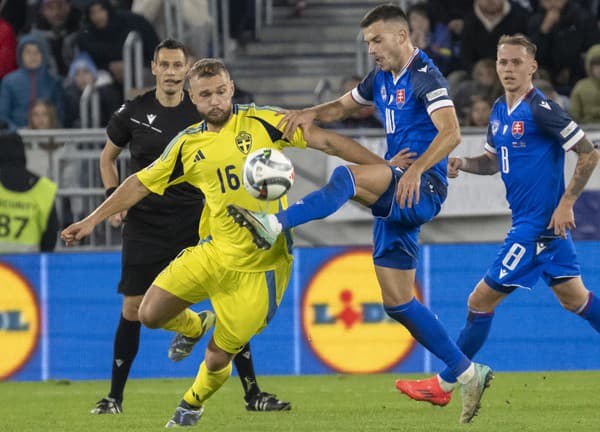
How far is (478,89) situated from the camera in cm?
1297

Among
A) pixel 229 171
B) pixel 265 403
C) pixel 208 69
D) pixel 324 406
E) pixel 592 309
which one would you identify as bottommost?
pixel 324 406

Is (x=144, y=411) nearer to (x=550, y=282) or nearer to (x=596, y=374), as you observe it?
(x=550, y=282)

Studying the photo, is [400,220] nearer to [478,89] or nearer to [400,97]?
[400,97]

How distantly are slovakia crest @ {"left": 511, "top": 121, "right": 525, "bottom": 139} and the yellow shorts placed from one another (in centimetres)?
174

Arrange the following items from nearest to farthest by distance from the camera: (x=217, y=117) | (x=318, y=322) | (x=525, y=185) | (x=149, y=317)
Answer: (x=217, y=117)
(x=149, y=317)
(x=525, y=185)
(x=318, y=322)

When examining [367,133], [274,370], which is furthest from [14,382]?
[367,133]

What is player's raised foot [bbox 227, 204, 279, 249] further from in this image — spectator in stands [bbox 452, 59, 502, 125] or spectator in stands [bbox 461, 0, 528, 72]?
spectator in stands [bbox 461, 0, 528, 72]

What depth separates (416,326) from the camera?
767 centimetres

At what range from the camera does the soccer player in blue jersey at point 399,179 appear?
7.07m

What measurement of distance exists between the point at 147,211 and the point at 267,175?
2.12 metres

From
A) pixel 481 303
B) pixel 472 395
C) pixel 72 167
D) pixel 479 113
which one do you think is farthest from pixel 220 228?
pixel 479 113

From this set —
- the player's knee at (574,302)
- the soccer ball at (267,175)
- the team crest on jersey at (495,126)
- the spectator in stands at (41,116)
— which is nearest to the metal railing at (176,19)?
the spectator in stands at (41,116)

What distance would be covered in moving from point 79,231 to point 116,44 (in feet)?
24.8

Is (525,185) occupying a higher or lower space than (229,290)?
higher
